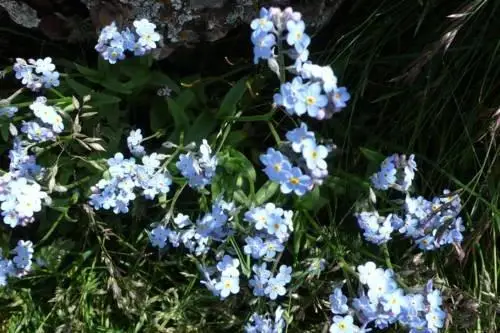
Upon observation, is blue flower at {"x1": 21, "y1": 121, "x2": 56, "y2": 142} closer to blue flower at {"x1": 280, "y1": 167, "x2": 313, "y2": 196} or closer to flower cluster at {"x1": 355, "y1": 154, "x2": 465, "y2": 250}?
blue flower at {"x1": 280, "y1": 167, "x2": 313, "y2": 196}

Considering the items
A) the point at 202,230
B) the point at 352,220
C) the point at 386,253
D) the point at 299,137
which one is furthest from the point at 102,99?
the point at 386,253

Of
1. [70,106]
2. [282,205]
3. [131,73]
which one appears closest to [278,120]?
Result: [282,205]

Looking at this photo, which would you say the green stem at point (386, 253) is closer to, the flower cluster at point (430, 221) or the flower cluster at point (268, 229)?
the flower cluster at point (430, 221)

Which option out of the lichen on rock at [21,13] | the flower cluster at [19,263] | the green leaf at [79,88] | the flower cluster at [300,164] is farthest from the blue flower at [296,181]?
the lichen on rock at [21,13]

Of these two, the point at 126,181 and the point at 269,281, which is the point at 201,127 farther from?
the point at 269,281

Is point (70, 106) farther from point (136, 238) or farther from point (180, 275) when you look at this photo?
point (180, 275)

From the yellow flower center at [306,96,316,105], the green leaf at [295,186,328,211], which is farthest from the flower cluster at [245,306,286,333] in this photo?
the yellow flower center at [306,96,316,105]
